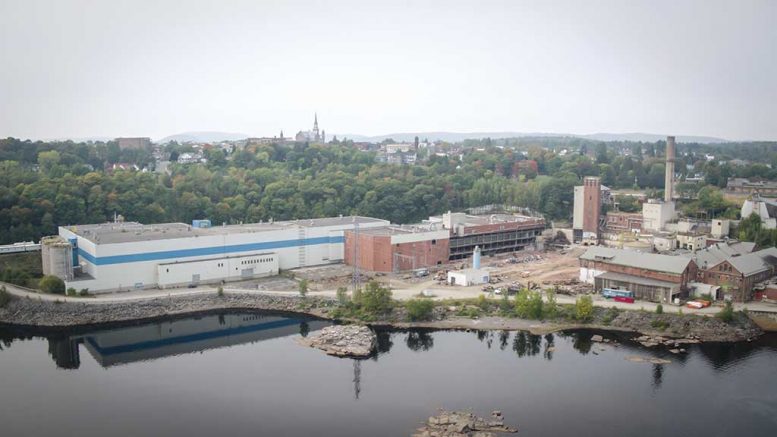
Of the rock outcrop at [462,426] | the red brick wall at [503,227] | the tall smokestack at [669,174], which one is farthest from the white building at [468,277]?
the tall smokestack at [669,174]

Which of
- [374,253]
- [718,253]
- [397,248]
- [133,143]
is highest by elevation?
[133,143]

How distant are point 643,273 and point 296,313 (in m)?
7.12

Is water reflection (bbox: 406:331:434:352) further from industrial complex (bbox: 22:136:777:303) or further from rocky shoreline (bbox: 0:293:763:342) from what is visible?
industrial complex (bbox: 22:136:777:303)

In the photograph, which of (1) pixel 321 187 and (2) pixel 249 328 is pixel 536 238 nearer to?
(1) pixel 321 187

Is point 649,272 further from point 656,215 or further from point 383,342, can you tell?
point 656,215

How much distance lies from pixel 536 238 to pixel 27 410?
1439cm

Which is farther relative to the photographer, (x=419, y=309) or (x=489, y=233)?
(x=489, y=233)

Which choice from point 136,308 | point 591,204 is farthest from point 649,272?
point 136,308

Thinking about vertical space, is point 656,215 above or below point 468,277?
above

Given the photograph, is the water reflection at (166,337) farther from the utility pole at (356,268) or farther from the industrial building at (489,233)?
the industrial building at (489,233)

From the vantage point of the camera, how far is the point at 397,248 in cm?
1631

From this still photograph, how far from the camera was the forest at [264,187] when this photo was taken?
20.0 m

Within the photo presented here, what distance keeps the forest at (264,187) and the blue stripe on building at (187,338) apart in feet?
28.4

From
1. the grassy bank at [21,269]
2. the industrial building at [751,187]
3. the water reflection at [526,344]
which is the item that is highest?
the industrial building at [751,187]
